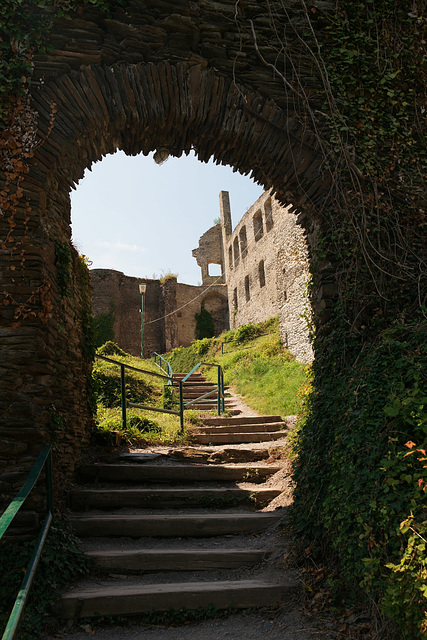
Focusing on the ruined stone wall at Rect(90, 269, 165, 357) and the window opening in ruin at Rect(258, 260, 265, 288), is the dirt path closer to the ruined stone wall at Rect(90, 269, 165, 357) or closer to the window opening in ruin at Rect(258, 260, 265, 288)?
the window opening in ruin at Rect(258, 260, 265, 288)

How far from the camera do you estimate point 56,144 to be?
3.87 metres

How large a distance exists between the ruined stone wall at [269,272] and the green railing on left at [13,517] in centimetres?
1021

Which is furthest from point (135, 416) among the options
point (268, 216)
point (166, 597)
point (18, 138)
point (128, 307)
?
point (128, 307)

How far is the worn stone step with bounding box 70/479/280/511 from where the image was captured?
461 cm

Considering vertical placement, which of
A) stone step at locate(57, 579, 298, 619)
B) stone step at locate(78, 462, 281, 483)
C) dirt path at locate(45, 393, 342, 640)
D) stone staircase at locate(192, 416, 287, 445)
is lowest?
dirt path at locate(45, 393, 342, 640)

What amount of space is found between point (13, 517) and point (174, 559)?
1.64 meters

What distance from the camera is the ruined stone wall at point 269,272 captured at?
Answer: 1573 cm

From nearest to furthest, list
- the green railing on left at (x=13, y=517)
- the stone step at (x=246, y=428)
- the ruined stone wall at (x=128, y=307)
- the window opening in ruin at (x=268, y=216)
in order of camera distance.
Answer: the green railing on left at (x=13, y=517), the stone step at (x=246, y=428), the window opening in ruin at (x=268, y=216), the ruined stone wall at (x=128, y=307)

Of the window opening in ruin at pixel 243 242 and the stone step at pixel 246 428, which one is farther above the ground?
the window opening in ruin at pixel 243 242

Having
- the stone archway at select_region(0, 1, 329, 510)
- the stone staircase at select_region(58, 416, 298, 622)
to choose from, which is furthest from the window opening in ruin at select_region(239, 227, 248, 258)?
the stone archway at select_region(0, 1, 329, 510)

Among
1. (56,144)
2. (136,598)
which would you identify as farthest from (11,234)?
(136,598)

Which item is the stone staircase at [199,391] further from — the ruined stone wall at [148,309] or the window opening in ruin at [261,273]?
the ruined stone wall at [148,309]

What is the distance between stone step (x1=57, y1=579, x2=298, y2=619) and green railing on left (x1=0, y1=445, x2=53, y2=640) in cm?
45

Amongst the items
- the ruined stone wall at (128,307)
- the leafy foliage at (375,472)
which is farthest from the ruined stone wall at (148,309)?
the leafy foliage at (375,472)
